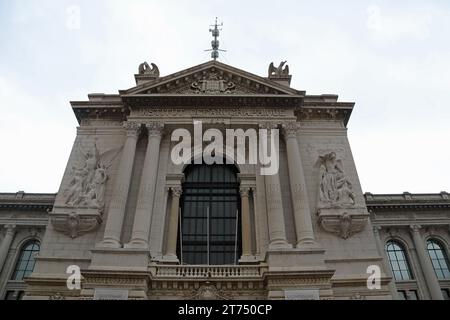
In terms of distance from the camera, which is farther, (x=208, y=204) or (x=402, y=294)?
(x=402, y=294)

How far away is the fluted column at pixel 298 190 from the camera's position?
21.3 m

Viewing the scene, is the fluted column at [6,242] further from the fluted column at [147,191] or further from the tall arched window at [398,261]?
the tall arched window at [398,261]

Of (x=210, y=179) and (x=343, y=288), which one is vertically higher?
(x=210, y=179)

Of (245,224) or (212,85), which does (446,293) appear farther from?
(212,85)

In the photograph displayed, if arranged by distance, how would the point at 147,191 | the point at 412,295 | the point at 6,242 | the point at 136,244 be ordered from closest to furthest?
the point at 136,244 < the point at 147,191 < the point at 412,295 < the point at 6,242

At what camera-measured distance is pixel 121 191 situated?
74.9 feet

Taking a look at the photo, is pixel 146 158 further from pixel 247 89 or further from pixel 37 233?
pixel 37 233

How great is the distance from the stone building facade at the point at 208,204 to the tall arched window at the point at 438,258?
2.79 metres

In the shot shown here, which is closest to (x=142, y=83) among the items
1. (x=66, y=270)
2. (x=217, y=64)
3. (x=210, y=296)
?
(x=217, y=64)

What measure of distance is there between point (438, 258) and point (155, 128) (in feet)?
94.6

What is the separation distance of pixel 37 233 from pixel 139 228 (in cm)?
1947

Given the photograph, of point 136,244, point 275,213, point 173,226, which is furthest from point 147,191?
point 275,213

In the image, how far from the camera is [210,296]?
61.1 ft
